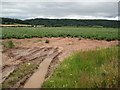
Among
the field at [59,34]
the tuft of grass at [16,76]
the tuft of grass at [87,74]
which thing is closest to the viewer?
the tuft of grass at [87,74]

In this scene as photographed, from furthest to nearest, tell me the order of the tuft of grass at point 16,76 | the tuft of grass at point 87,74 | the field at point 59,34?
the field at point 59,34, the tuft of grass at point 16,76, the tuft of grass at point 87,74

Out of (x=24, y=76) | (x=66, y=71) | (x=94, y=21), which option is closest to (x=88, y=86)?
(x=66, y=71)

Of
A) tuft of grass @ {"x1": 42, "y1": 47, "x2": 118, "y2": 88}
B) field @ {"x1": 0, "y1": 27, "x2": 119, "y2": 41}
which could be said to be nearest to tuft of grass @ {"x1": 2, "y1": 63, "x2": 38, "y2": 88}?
tuft of grass @ {"x1": 42, "y1": 47, "x2": 118, "y2": 88}

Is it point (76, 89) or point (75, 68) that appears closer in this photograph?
point (76, 89)

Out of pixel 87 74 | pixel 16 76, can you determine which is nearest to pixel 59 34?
pixel 16 76

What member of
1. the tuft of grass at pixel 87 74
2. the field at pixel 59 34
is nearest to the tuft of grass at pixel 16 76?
the tuft of grass at pixel 87 74

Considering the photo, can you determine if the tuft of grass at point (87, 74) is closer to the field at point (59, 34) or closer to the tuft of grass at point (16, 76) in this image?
the tuft of grass at point (16, 76)

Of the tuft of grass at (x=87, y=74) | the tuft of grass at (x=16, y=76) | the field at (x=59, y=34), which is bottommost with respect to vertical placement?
the tuft of grass at (x=16, y=76)

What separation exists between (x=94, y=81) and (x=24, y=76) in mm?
2760

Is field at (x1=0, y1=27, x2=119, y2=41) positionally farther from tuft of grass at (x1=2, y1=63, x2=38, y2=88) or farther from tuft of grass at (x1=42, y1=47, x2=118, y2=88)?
tuft of grass at (x1=42, y1=47, x2=118, y2=88)

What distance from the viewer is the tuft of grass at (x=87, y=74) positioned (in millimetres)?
4773

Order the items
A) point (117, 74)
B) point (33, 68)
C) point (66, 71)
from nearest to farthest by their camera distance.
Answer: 1. point (117, 74)
2. point (66, 71)
3. point (33, 68)

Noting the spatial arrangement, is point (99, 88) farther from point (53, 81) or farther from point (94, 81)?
point (53, 81)

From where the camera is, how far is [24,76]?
6398 mm
